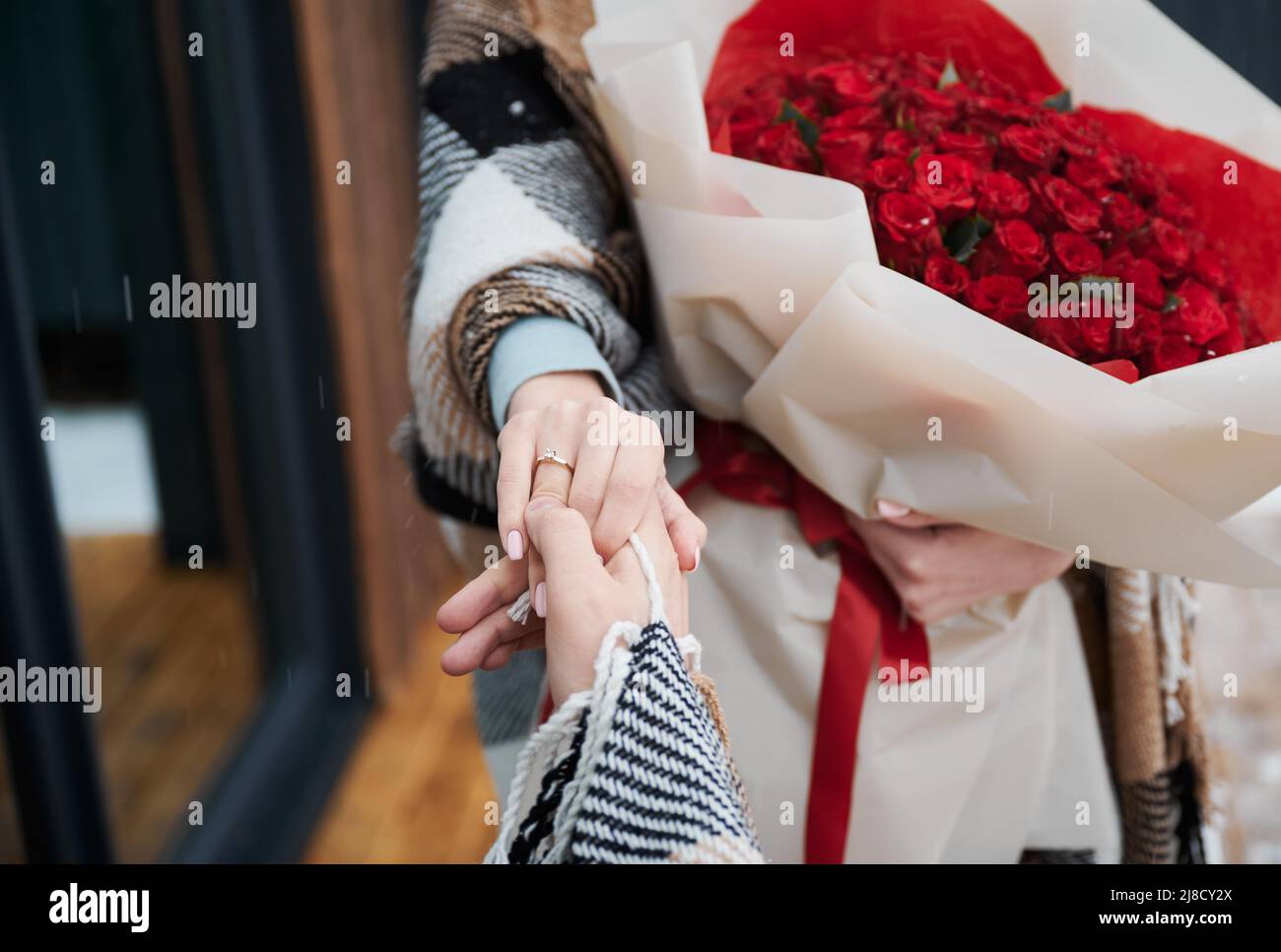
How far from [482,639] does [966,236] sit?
1.18 ft

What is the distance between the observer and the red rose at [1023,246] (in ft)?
1.88

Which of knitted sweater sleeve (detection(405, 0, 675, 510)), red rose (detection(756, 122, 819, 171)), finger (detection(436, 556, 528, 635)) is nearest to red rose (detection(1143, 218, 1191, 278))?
red rose (detection(756, 122, 819, 171))

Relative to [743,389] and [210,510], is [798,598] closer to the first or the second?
[743,389]

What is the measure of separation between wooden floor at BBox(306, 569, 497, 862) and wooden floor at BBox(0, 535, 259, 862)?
247 mm

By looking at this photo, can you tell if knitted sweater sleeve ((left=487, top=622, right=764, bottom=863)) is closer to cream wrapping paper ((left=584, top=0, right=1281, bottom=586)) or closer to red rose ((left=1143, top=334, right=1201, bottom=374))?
cream wrapping paper ((left=584, top=0, right=1281, bottom=586))

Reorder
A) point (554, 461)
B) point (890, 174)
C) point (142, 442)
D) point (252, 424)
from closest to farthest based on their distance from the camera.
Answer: point (554, 461) → point (890, 174) → point (252, 424) → point (142, 442)

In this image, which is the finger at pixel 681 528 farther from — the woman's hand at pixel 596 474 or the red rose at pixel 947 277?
the red rose at pixel 947 277

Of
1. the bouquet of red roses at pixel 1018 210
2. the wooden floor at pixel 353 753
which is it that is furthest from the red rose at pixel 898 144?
the wooden floor at pixel 353 753

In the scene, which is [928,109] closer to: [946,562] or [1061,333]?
[1061,333]

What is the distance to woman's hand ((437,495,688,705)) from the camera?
420 mm

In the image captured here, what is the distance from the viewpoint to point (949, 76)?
0.68m

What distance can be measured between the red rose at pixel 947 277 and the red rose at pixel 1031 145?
3.5 inches

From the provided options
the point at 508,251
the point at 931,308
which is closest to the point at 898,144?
the point at 931,308
